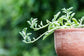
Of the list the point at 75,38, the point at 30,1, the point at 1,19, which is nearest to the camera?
the point at 75,38

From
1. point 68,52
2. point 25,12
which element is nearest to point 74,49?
point 68,52

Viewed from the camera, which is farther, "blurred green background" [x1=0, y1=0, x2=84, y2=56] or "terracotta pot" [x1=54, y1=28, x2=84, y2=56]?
"blurred green background" [x1=0, y1=0, x2=84, y2=56]

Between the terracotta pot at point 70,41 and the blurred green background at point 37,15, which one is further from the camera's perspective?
the blurred green background at point 37,15

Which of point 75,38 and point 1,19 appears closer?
point 75,38

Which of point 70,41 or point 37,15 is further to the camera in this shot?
point 37,15

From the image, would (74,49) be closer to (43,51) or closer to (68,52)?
(68,52)

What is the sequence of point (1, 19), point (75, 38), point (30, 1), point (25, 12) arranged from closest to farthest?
point (75, 38), point (30, 1), point (25, 12), point (1, 19)

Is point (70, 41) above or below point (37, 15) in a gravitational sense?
below

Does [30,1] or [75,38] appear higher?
[30,1]
